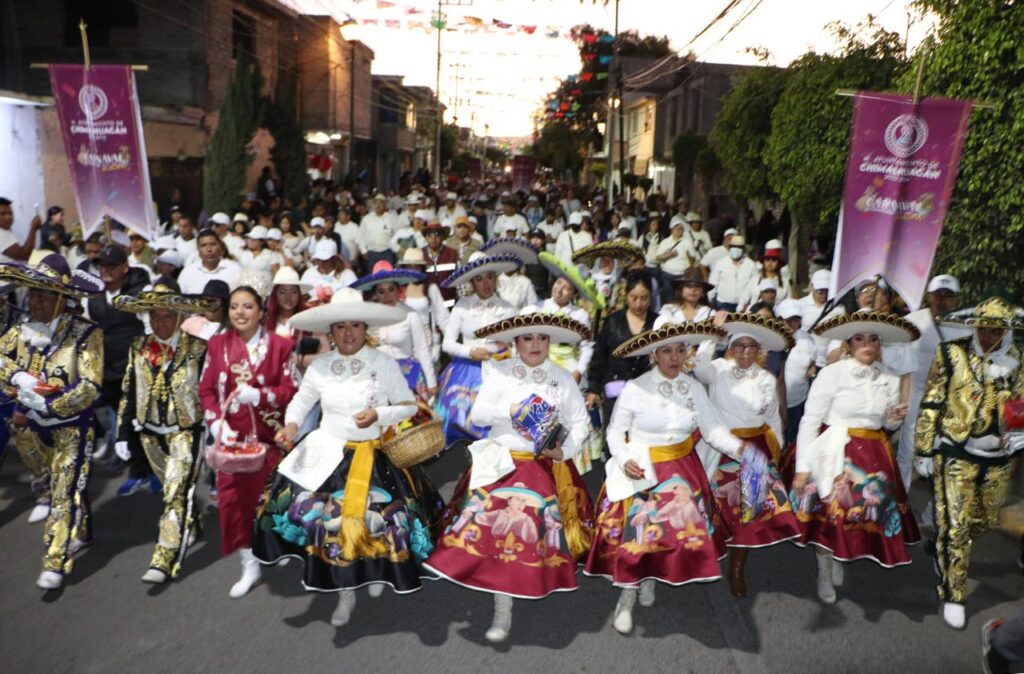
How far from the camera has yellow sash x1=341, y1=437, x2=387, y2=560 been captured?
5172mm

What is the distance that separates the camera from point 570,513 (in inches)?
220

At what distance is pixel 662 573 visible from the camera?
526cm

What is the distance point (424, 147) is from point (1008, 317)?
231 feet

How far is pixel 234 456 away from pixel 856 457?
13.5 ft

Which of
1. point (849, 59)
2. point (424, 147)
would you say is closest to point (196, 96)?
point (849, 59)

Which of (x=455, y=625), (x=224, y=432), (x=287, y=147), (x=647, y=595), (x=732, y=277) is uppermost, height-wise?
(x=287, y=147)

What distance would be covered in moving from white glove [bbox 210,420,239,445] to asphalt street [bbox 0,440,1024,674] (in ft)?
3.50

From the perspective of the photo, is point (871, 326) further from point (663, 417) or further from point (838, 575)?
point (838, 575)

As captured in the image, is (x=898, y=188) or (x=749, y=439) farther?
(x=898, y=188)

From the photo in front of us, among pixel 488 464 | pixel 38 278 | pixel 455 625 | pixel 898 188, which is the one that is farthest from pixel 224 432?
pixel 898 188

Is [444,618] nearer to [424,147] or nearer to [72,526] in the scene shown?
[72,526]

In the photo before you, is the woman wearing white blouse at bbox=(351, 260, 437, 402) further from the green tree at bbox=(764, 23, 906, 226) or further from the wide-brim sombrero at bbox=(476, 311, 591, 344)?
the green tree at bbox=(764, 23, 906, 226)

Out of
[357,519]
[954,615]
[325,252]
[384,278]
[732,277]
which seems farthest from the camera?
[732,277]

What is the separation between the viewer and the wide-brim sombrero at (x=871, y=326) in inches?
229
